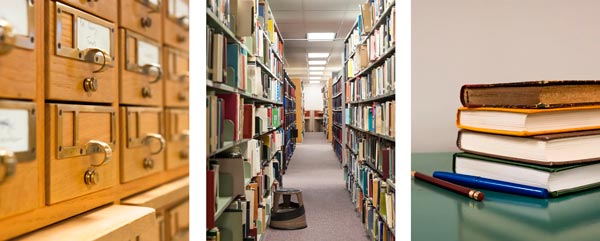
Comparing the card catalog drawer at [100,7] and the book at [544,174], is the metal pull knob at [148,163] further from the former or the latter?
the book at [544,174]

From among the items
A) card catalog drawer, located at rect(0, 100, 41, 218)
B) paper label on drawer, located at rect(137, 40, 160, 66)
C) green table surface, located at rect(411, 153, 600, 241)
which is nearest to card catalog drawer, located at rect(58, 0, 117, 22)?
paper label on drawer, located at rect(137, 40, 160, 66)

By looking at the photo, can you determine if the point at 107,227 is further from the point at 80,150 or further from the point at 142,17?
the point at 142,17

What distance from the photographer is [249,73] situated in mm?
2582

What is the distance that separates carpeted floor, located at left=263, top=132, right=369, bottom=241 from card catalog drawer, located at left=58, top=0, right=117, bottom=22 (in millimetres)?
2464

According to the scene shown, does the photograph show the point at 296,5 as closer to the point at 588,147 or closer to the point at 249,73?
the point at 249,73

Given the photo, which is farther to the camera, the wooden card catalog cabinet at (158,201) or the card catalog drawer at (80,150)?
the wooden card catalog cabinet at (158,201)

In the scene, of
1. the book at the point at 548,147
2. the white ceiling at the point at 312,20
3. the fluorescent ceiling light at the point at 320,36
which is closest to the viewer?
the book at the point at 548,147

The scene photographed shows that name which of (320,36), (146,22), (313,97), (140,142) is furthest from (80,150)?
(313,97)

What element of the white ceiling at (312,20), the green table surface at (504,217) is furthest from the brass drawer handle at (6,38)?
the white ceiling at (312,20)

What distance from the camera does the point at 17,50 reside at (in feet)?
2.83

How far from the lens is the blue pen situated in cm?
58

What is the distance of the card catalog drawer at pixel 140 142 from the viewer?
1380 mm

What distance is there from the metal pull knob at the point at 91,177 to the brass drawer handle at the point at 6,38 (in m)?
0.43

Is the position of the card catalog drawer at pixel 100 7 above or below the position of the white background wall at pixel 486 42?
above
